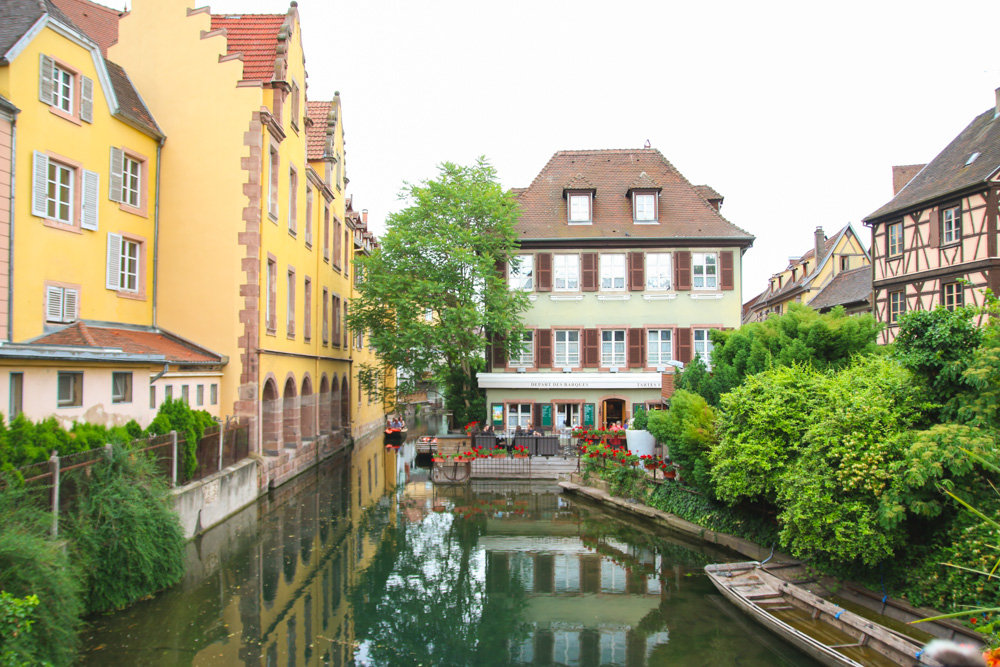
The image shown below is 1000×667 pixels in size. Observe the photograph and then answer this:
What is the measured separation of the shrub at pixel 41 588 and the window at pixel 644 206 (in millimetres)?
23938

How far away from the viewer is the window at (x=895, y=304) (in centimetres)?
2746

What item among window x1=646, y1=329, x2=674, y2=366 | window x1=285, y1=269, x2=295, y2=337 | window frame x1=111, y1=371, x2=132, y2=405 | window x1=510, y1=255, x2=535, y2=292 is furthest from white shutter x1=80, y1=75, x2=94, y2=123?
window x1=646, y1=329, x2=674, y2=366

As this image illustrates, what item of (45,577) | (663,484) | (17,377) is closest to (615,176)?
(663,484)

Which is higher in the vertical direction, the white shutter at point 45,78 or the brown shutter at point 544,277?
the white shutter at point 45,78

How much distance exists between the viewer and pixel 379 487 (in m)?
21.9

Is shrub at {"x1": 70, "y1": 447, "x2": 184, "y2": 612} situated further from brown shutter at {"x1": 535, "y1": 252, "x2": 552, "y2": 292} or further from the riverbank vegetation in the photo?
brown shutter at {"x1": 535, "y1": 252, "x2": 552, "y2": 292}

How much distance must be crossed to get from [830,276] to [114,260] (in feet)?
137

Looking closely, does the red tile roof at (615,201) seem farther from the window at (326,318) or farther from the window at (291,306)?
the window at (291,306)

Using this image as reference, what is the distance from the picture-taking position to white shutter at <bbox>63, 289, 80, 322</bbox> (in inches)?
606

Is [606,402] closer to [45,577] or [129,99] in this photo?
[129,99]

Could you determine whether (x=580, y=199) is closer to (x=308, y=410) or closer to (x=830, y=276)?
(x=308, y=410)

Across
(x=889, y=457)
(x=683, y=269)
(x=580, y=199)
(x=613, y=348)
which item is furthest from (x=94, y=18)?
(x=889, y=457)

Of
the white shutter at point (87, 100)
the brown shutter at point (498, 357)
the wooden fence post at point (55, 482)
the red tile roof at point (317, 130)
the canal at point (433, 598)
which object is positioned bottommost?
the canal at point (433, 598)

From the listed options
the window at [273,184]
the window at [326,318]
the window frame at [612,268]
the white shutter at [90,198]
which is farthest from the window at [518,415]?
the white shutter at [90,198]
